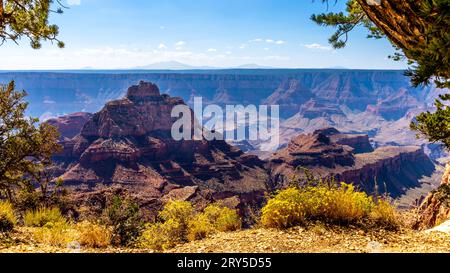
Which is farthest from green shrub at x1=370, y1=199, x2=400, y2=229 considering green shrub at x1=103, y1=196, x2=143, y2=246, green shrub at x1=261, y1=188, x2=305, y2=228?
green shrub at x1=103, y1=196, x2=143, y2=246

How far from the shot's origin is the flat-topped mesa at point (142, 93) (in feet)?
292

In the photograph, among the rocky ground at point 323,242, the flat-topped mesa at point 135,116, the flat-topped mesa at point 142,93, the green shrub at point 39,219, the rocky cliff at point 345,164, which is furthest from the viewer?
the flat-topped mesa at point 142,93

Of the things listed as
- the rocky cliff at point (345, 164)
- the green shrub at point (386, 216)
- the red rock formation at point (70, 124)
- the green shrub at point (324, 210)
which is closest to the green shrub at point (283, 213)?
the green shrub at point (324, 210)

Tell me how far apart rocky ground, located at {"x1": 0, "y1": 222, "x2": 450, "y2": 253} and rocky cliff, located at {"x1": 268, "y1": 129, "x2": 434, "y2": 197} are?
64.3m

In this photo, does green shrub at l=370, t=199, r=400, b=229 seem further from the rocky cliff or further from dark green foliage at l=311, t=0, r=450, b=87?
the rocky cliff

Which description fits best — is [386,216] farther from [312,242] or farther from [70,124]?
[70,124]

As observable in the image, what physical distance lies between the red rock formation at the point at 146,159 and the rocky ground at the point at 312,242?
50.5 meters

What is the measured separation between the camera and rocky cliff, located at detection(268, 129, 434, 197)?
8356 cm

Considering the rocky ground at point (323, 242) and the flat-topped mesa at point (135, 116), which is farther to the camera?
the flat-topped mesa at point (135, 116)

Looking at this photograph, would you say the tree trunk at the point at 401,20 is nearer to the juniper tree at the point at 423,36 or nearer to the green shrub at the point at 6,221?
the juniper tree at the point at 423,36

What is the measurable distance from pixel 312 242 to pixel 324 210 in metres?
1.11
